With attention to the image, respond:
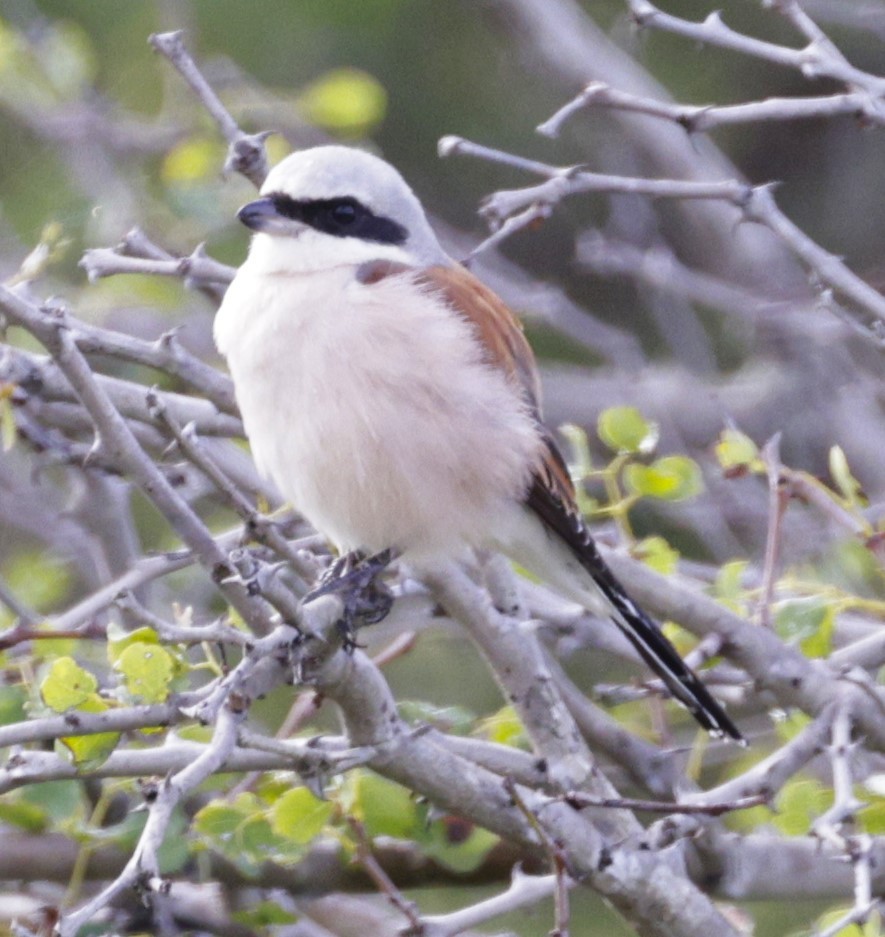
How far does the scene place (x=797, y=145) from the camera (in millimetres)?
6008

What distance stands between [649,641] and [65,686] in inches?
40.0

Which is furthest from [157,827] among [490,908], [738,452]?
[738,452]

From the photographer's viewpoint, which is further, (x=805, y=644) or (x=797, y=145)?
(x=797, y=145)

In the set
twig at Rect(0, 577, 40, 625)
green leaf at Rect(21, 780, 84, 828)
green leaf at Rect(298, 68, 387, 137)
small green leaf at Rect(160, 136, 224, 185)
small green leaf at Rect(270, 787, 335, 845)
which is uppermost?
small green leaf at Rect(160, 136, 224, 185)

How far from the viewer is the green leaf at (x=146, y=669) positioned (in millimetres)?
1848

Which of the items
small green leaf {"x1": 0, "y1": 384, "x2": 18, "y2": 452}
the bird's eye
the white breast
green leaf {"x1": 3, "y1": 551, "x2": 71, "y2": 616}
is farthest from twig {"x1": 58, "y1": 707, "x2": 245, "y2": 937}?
green leaf {"x1": 3, "y1": 551, "x2": 71, "y2": 616}

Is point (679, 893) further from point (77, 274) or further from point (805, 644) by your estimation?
point (77, 274)

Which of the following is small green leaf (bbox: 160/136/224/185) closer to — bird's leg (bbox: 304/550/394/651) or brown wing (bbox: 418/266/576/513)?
brown wing (bbox: 418/266/576/513)

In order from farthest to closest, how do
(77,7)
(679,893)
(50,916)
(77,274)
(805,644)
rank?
(77,7) → (77,274) → (805,644) → (679,893) → (50,916)

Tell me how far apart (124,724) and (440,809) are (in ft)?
2.10

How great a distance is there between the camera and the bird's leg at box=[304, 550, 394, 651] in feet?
7.52

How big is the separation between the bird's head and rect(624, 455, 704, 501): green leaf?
1.80 feet

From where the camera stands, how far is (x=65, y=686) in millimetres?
1836

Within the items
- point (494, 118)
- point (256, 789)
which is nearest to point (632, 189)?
point (256, 789)
